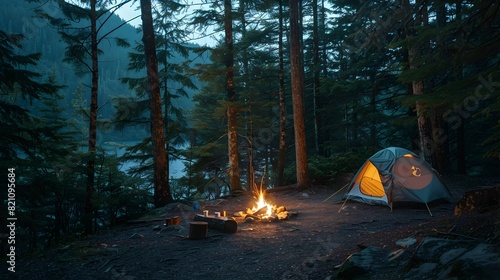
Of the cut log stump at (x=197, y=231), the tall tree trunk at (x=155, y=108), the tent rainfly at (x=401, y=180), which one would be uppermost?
the tall tree trunk at (x=155, y=108)

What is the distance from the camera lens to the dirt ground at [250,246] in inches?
199

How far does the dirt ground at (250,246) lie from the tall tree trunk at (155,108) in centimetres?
172

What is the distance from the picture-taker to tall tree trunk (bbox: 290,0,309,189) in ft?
40.8

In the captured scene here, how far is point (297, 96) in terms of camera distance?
12.9m

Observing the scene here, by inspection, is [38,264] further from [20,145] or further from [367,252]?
[367,252]

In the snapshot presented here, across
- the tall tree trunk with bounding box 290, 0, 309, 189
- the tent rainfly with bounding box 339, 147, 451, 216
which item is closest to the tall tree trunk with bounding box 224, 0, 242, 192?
the tall tree trunk with bounding box 290, 0, 309, 189

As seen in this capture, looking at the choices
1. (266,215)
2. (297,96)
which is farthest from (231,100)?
(266,215)

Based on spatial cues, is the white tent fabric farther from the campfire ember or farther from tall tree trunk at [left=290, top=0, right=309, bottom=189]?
the campfire ember

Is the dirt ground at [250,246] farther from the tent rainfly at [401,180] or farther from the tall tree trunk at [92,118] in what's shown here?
the tall tree trunk at [92,118]

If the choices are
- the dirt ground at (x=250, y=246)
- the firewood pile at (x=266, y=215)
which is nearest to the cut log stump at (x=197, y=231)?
the dirt ground at (x=250, y=246)

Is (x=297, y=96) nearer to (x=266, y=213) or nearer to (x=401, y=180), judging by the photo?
(x=401, y=180)

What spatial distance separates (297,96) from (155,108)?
19.7ft

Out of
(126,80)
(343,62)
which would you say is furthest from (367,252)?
(343,62)

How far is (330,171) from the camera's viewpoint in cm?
1463
